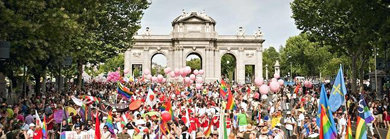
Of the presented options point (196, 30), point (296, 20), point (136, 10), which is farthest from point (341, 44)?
point (196, 30)

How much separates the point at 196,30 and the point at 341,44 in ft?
128

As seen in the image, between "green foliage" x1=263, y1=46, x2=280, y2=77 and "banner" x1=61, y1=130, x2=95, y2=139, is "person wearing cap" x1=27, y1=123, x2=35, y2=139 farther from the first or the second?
"green foliage" x1=263, y1=46, x2=280, y2=77

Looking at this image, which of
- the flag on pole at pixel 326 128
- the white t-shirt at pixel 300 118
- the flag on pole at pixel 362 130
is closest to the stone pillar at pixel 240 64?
the white t-shirt at pixel 300 118

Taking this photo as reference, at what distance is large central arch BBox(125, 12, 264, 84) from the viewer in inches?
2773

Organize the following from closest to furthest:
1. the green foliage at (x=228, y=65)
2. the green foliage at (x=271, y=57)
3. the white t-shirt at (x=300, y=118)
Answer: the white t-shirt at (x=300, y=118) → the green foliage at (x=228, y=65) → the green foliage at (x=271, y=57)

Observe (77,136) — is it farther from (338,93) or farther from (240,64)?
(240,64)

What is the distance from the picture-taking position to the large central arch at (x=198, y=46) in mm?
70438

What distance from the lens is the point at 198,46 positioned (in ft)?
233

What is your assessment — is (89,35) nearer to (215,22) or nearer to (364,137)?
(364,137)

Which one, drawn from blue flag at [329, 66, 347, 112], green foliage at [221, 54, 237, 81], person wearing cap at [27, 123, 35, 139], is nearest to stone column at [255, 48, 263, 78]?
green foliage at [221, 54, 237, 81]

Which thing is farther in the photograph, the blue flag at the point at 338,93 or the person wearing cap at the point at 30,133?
the person wearing cap at the point at 30,133

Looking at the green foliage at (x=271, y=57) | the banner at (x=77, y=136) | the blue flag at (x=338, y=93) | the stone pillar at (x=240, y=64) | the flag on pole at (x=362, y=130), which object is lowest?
the banner at (x=77, y=136)

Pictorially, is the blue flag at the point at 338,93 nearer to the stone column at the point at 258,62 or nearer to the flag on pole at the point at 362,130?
the flag on pole at the point at 362,130

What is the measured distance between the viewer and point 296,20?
1426 inches
